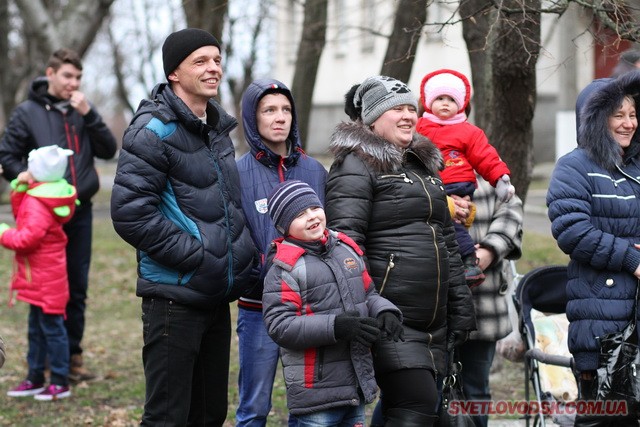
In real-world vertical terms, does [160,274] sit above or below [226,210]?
below

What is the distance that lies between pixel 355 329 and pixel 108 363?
15.7 ft

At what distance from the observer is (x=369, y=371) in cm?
471

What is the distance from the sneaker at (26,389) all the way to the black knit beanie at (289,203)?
3463 mm

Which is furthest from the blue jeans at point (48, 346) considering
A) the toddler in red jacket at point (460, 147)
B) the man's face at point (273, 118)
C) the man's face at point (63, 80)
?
the toddler in red jacket at point (460, 147)

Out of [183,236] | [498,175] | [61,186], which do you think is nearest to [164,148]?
[183,236]

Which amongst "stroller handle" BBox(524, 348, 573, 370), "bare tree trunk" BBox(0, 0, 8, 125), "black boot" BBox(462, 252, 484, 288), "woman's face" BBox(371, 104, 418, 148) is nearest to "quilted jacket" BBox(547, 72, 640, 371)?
"stroller handle" BBox(524, 348, 573, 370)

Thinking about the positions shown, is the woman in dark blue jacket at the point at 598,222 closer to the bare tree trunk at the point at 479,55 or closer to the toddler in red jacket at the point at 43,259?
the bare tree trunk at the point at 479,55

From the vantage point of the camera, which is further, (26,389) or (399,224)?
(26,389)

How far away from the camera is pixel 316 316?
179 inches

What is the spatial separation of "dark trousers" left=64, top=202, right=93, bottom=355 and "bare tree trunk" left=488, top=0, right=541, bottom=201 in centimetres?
309

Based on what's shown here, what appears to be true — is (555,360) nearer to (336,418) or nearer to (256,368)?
(336,418)

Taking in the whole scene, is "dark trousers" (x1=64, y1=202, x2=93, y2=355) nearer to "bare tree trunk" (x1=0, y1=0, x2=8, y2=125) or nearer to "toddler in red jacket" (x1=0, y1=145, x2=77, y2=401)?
"toddler in red jacket" (x1=0, y1=145, x2=77, y2=401)

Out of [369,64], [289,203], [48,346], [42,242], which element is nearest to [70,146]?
[42,242]

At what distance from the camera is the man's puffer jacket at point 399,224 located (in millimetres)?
4945
